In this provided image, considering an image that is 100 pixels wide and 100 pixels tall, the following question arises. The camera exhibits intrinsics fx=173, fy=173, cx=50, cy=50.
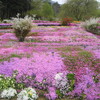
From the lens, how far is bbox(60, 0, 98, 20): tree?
48.5 metres

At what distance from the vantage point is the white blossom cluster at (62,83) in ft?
18.9

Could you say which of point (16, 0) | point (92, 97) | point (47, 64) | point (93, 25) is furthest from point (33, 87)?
point (16, 0)

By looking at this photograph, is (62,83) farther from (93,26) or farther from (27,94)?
(93,26)

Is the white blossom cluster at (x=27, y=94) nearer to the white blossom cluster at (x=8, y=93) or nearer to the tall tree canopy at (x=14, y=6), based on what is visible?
the white blossom cluster at (x=8, y=93)

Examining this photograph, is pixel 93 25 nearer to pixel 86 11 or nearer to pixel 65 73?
pixel 65 73

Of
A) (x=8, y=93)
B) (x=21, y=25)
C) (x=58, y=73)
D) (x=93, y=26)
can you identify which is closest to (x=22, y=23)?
(x=21, y=25)

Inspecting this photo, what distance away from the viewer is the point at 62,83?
5.87m

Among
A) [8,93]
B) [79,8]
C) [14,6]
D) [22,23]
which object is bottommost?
[8,93]

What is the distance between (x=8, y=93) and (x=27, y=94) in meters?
0.62

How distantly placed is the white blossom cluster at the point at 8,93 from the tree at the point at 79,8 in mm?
44198

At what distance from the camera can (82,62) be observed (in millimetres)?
7348

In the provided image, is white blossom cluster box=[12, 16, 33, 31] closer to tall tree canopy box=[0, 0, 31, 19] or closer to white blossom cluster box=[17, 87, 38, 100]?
white blossom cluster box=[17, 87, 38, 100]

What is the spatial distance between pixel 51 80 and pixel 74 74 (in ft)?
2.99

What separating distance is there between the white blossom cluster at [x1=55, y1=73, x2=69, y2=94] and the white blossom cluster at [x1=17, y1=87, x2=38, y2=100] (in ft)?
2.96
